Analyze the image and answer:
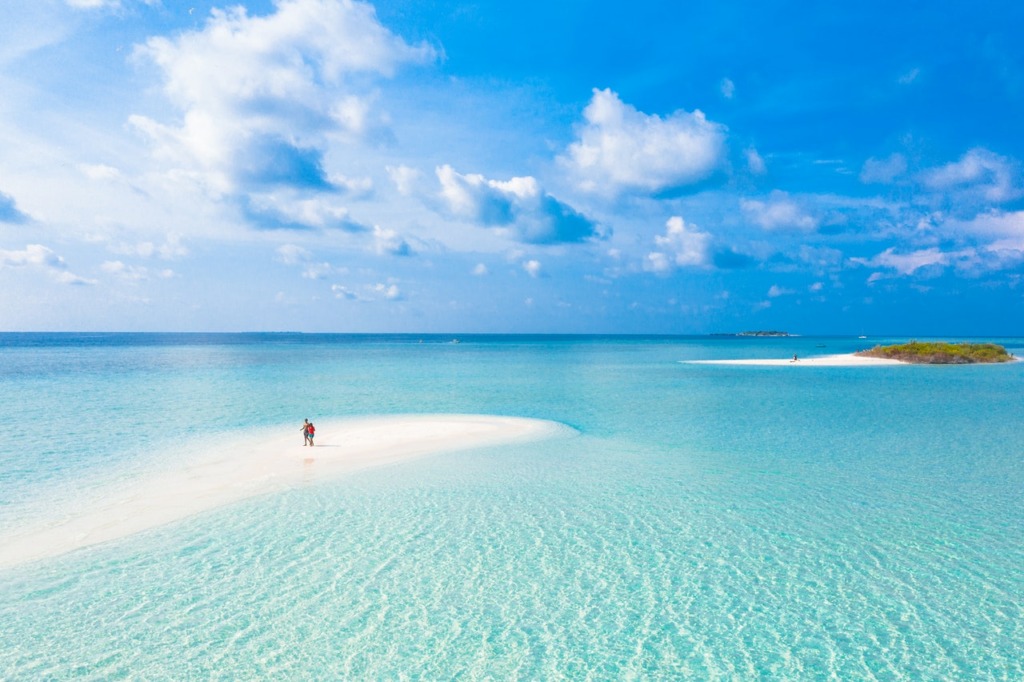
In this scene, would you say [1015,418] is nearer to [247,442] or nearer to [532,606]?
[532,606]

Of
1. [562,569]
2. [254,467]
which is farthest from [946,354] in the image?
[254,467]

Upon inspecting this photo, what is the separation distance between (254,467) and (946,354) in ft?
330

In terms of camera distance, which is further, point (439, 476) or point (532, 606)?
point (439, 476)

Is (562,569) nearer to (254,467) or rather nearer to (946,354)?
(254,467)

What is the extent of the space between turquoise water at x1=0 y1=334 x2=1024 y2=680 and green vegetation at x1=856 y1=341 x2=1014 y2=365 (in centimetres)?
6832

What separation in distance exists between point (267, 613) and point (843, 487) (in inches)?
783

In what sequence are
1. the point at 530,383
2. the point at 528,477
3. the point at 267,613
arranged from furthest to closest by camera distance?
the point at 530,383, the point at 528,477, the point at 267,613

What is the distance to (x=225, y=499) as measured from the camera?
20297mm

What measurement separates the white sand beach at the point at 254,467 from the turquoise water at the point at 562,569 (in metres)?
1.24

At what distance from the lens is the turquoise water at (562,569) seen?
10.7m

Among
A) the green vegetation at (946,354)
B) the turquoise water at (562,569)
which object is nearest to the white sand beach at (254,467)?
the turquoise water at (562,569)

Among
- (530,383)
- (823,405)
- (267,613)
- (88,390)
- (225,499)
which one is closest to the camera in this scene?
(267,613)

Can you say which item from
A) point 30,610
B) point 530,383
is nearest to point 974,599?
point 30,610

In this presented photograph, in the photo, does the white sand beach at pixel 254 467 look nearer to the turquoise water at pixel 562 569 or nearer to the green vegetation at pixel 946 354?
the turquoise water at pixel 562 569
